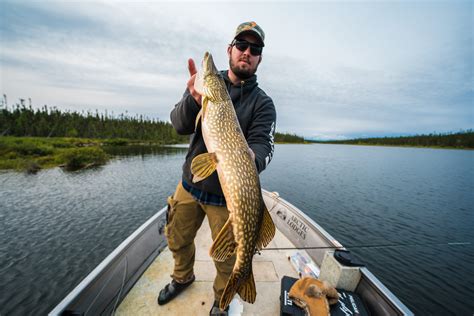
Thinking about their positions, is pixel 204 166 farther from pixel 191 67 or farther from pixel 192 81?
pixel 191 67

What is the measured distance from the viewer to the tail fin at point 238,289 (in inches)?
66.4

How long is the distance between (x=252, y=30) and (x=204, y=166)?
5.10ft

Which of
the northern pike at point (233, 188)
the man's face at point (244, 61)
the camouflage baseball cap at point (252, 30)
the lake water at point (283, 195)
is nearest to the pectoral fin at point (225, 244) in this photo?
the northern pike at point (233, 188)

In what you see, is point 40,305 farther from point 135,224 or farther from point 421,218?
point 421,218

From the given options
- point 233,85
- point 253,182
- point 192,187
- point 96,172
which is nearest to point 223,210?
point 192,187

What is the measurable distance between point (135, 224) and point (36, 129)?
57.5m

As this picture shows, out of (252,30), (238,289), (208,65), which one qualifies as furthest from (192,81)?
(238,289)

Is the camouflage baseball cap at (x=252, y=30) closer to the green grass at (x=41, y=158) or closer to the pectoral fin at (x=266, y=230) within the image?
the pectoral fin at (x=266, y=230)

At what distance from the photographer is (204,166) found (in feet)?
6.18

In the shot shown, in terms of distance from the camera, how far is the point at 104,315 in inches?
93.8

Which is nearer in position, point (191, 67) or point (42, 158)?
point (191, 67)

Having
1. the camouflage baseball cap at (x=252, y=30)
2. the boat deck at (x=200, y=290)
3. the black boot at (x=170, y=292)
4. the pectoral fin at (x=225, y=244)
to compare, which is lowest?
the boat deck at (x=200, y=290)

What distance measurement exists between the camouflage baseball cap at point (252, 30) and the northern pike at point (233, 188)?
2.36ft

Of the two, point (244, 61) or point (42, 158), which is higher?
point (244, 61)
